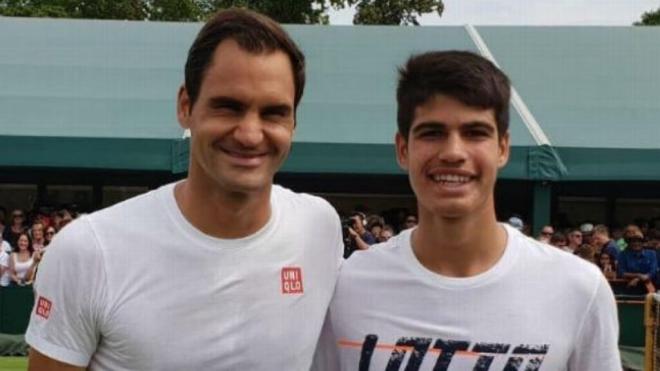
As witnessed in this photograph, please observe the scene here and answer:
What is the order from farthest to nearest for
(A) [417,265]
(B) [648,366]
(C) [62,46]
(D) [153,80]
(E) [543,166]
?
(C) [62,46] → (D) [153,80] → (E) [543,166] → (B) [648,366] → (A) [417,265]

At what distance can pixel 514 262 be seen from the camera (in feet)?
10.9

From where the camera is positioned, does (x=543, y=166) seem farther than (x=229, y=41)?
Yes

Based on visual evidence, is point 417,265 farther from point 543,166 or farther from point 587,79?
point 587,79

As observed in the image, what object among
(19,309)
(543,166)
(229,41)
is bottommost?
(19,309)

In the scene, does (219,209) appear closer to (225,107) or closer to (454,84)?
(225,107)

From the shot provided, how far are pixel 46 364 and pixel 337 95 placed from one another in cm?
1367

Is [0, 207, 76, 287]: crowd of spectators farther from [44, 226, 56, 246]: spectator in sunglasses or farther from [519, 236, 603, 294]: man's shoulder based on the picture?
[519, 236, 603, 294]: man's shoulder

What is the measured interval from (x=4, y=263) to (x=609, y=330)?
10.6m

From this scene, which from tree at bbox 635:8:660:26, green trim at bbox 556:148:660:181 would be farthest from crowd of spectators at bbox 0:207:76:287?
tree at bbox 635:8:660:26

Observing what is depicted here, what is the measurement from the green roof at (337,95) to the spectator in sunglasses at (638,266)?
7.46ft

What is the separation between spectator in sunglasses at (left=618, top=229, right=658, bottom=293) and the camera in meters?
12.2

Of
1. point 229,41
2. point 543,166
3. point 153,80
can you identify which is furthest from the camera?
point 153,80

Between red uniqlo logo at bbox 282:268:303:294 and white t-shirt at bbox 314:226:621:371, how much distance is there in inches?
7.7

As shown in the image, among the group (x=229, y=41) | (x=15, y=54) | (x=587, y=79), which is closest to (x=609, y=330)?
(x=229, y=41)
